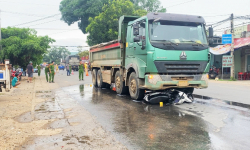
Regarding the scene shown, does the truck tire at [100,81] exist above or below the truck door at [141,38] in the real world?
below

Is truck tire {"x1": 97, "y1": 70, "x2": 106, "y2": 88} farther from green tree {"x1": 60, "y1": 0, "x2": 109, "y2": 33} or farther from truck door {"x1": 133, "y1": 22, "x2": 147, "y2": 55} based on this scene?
green tree {"x1": 60, "y1": 0, "x2": 109, "y2": 33}

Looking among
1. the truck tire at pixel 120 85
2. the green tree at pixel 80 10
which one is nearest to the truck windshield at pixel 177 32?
the truck tire at pixel 120 85

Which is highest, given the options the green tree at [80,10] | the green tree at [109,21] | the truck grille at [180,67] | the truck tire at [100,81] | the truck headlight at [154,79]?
the green tree at [80,10]

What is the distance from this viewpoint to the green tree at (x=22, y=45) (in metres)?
21.3

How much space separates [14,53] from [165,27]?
16.9m

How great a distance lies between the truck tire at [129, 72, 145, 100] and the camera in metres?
8.68

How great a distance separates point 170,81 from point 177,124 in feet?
7.91

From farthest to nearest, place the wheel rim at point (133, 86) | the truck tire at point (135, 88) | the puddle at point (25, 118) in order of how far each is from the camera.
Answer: the wheel rim at point (133, 86), the truck tire at point (135, 88), the puddle at point (25, 118)

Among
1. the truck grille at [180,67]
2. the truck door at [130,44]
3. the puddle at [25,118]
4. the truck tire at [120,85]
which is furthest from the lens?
the truck tire at [120,85]

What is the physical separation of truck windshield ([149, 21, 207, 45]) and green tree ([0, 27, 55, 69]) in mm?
16050

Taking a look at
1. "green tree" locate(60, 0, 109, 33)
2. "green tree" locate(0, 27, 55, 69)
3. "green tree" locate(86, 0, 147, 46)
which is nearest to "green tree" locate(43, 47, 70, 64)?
"green tree" locate(60, 0, 109, 33)

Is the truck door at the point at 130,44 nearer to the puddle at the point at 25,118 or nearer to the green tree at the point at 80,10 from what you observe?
the puddle at the point at 25,118

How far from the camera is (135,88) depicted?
351 inches

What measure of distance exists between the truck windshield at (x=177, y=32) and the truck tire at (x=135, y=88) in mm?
1667
